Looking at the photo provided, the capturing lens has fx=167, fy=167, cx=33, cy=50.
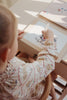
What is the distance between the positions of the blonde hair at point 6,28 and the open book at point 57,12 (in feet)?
1.36

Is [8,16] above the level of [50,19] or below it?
above

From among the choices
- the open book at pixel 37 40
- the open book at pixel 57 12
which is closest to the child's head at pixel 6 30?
the open book at pixel 37 40

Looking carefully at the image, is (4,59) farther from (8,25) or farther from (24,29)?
(24,29)

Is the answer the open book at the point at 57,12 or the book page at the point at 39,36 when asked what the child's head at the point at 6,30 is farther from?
the open book at the point at 57,12

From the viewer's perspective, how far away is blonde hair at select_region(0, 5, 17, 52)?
1.86ft

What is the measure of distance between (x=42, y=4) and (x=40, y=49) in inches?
14.1

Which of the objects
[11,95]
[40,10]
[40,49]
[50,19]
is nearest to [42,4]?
[40,10]

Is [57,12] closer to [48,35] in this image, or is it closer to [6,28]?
[48,35]

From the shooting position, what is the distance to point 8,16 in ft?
1.92

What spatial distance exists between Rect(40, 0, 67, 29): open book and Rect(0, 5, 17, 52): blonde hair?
414 millimetres

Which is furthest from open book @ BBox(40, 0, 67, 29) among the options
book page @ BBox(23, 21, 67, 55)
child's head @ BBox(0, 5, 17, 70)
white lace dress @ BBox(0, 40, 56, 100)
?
child's head @ BBox(0, 5, 17, 70)

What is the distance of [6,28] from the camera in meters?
0.58

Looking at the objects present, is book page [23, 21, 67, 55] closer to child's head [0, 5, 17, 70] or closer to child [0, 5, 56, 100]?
child [0, 5, 56, 100]

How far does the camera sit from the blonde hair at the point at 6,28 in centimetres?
57
